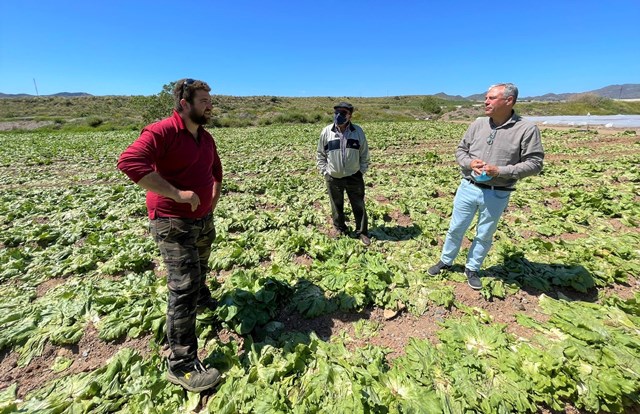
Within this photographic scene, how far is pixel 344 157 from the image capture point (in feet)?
18.5

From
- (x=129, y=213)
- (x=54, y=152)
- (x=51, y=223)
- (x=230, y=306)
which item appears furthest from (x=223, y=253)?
(x=54, y=152)

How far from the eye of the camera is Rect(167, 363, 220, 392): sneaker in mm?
3027

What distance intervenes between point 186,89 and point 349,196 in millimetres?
4063

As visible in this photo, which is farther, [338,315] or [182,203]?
[338,315]

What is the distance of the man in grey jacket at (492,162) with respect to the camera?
3670mm

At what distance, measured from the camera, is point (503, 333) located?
3.55m

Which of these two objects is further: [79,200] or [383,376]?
[79,200]

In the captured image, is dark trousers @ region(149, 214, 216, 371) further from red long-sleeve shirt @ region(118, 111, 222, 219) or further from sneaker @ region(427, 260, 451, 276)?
sneaker @ region(427, 260, 451, 276)

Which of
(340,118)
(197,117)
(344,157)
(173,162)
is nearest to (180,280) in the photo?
(173,162)

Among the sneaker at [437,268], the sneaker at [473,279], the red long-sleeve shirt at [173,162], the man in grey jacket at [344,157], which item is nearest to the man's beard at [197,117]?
the red long-sleeve shirt at [173,162]

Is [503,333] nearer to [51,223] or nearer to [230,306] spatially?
[230,306]

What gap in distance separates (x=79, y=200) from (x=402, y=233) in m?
10.3

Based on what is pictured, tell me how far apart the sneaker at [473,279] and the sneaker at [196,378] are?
12.5 ft

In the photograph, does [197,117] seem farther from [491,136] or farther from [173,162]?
[491,136]
